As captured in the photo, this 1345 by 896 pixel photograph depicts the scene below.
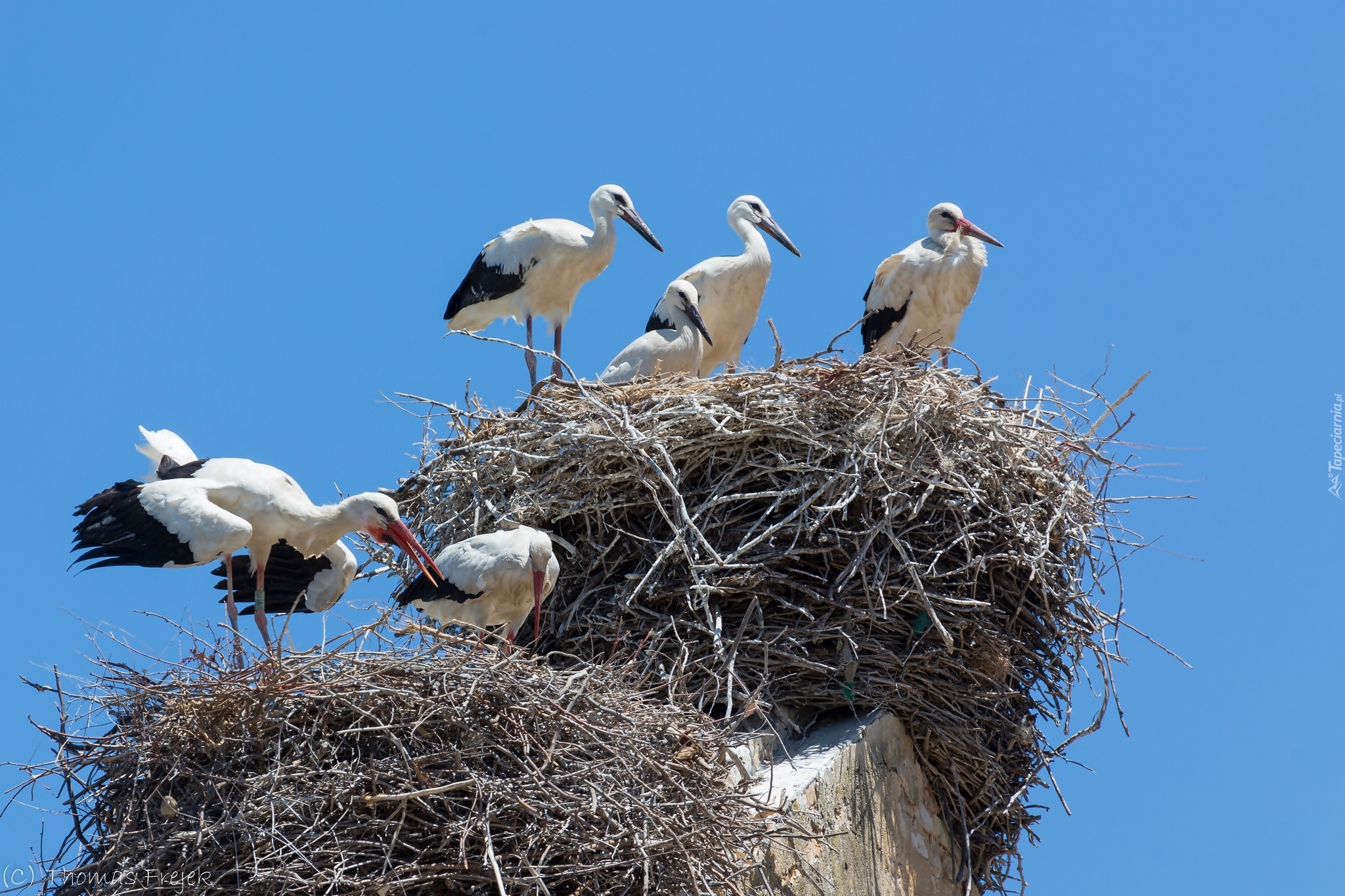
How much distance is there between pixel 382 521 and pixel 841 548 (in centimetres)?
202

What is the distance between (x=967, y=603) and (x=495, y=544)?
6.76 ft

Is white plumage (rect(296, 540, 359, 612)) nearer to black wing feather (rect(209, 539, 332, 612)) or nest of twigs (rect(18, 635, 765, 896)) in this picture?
black wing feather (rect(209, 539, 332, 612))

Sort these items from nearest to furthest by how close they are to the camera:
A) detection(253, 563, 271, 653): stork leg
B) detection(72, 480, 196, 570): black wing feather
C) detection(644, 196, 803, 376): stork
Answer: detection(72, 480, 196, 570): black wing feather, detection(253, 563, 271, 653): stork leg, detection(644, 196, 803, 376): stork

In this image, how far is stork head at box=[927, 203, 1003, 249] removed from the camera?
10242mm

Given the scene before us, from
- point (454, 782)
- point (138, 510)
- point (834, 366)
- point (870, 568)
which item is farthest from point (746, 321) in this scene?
point (454, 782)

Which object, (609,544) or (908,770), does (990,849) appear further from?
(609,544)

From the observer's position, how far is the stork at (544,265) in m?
10.1

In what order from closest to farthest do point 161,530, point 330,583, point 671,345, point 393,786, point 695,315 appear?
1. point 393,786
2. point 161,530
3. point 330,583
4. point 671,345
5. point 695,315

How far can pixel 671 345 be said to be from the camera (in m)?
8.98

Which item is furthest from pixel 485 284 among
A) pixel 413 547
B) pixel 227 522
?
pixel 227 522

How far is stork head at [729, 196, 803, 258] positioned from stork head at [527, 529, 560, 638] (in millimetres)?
4090

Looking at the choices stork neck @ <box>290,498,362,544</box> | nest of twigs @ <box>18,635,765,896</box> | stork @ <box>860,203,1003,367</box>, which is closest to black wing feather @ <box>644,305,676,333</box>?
stork @ <box>860,203,1003,367</box>

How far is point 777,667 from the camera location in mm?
7117

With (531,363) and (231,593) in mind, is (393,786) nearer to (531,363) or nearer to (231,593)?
(231,593)
